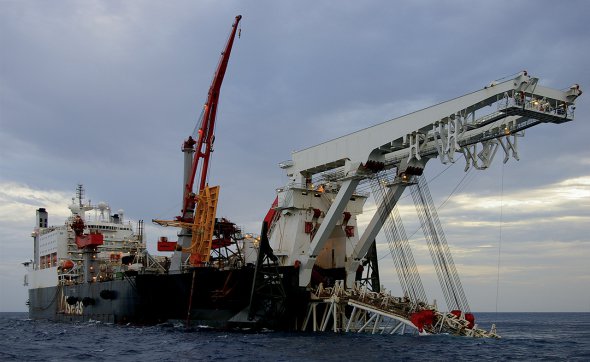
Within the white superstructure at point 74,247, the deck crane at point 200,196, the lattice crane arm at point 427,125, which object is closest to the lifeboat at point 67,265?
the white superstructure at point 74,247

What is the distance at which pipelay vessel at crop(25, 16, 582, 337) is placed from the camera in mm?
28516

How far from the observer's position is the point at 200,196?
41.8 m

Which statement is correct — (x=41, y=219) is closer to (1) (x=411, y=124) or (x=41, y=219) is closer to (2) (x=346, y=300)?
(2) (x=346, y=300)

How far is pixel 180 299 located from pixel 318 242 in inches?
442

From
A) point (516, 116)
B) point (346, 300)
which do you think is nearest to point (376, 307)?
point (346, 300)

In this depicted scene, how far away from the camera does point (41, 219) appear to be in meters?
65.3

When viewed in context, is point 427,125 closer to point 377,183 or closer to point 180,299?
point 377,183

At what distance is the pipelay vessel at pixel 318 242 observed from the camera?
2852 cm

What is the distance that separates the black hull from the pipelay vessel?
74 millimetres

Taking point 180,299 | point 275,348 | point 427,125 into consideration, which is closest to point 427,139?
point 427,125

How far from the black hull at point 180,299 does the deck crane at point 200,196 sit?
2.62 m

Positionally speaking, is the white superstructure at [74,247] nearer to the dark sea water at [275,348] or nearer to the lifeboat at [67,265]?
the lifeboat at [67,265]

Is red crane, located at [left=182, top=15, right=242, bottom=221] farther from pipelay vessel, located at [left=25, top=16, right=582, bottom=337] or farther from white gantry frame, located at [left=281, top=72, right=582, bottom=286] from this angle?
white gantry frame, located at [left=281, top=72, right=582, bottom=286]

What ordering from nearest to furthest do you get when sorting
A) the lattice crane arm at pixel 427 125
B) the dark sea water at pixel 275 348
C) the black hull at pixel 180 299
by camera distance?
the dark sea water at pixel 275 348 < the lattice crane arm at pixel 427 125 < the black hull at pixel 180 299
